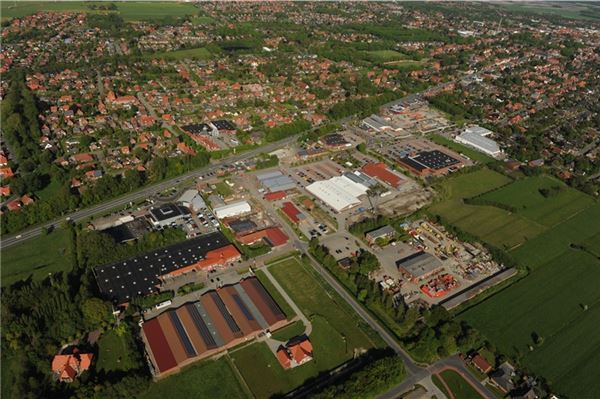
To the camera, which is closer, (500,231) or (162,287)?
(162,287)

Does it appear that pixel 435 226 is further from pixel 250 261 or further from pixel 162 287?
pixel 162 287

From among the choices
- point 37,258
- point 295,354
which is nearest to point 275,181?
point 295,354

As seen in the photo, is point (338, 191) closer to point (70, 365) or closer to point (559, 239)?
point (559, 239)

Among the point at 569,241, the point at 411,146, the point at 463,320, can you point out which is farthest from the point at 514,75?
the point at 463,320

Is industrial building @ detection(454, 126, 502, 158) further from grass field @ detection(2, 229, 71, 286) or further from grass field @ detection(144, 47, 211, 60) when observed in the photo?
grass field @ detection(144, 47, 211, 60)

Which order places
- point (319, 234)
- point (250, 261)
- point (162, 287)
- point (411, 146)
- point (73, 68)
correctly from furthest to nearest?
point (73, 68)
point (411, 146)
point (319, 234)
point (250, 261)
point (162, 287)

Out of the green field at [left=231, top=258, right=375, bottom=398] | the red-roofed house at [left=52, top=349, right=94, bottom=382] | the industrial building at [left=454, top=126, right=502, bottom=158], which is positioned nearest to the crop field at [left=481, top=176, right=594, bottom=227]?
the industrial building at [left=454, top=126, right=502, bottom=158]
